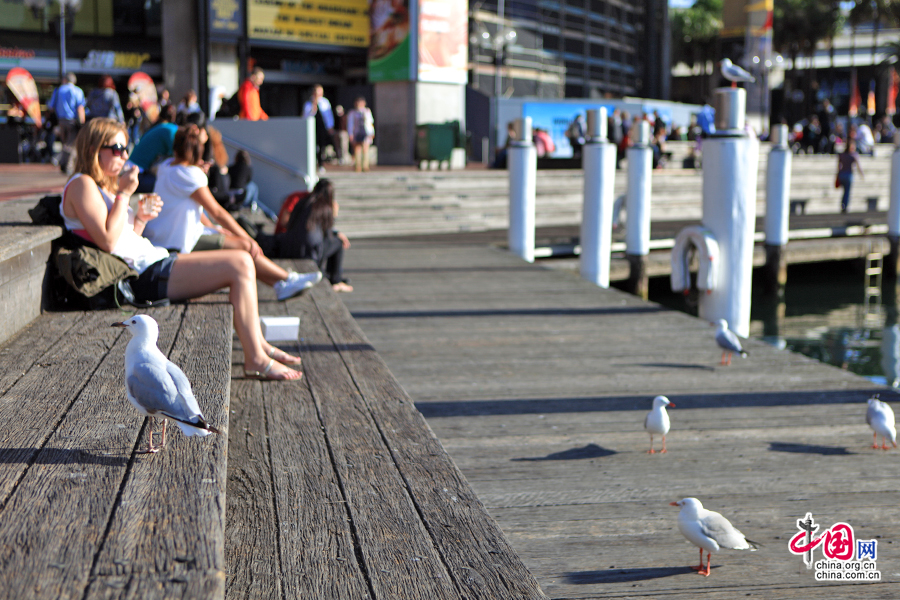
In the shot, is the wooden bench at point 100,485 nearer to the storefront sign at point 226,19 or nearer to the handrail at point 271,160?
the handrail at point 271,160

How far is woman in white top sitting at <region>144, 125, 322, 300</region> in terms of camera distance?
5406mm

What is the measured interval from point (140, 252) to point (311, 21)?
26.5 m

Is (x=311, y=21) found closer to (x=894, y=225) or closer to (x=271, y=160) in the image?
(x=271, y=160)

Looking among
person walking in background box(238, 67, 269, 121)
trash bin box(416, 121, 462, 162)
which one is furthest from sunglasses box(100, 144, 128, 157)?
trash bin box(416, 121, 462, 162)

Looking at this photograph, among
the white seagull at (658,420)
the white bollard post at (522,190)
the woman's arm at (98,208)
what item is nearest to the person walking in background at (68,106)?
the white bollard post at (522,190)

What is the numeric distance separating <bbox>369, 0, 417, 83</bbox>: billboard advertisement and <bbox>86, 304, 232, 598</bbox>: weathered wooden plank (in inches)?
905

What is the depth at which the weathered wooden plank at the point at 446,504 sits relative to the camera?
2.33 meters

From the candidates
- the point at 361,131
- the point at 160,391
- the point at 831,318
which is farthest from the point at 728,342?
the point at 361,131

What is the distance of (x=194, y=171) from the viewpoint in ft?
17.9

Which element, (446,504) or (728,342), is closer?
(446,504)

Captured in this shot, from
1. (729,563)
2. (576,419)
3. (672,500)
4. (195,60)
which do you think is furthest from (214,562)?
(195,60)

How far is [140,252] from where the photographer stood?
178 inches

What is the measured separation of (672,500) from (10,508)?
2658 millimetres

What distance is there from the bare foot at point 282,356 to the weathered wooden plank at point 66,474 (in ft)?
3.46
